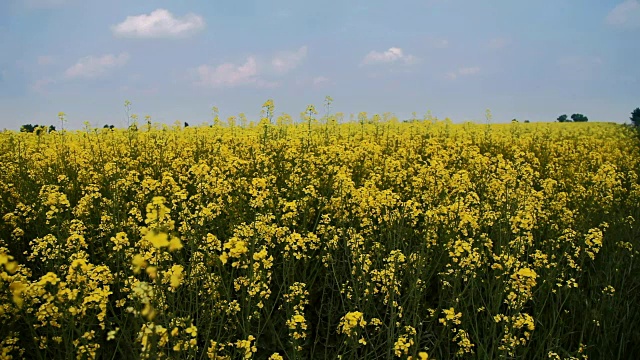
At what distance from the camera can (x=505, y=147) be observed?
12.1 meters

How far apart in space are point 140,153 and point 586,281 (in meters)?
7.19

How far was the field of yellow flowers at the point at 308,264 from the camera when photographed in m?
3.20

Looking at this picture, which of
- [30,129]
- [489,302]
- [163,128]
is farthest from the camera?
[30,129]

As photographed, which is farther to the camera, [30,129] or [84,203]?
[30,129]

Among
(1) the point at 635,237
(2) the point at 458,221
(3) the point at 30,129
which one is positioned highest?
(3) the point at 30,129

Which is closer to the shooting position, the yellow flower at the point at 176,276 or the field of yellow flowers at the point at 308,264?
the yellow flower at the point at 176,276

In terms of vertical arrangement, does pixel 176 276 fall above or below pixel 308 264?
above

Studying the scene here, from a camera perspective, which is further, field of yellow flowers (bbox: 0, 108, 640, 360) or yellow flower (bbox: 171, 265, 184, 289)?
field of yellow flowers (bbox: 0, 108, 640, 360)

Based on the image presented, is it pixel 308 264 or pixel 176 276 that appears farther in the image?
pixel 308 264

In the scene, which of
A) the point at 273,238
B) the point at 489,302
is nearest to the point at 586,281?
the point at 489,302

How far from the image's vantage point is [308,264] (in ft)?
14.6

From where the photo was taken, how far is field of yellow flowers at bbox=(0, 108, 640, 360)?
10.5ft

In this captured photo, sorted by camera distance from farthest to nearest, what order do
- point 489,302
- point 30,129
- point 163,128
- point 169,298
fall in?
point 30,129 → point 163,128 → point 489,302 → point 169,298

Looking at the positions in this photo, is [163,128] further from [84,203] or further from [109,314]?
[109,314]
